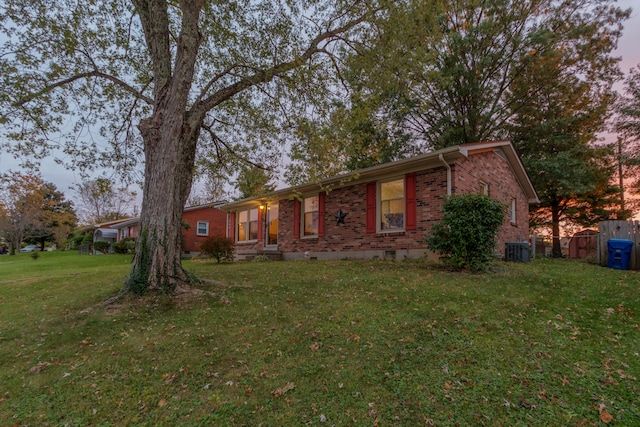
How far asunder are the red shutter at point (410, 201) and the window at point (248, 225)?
9.35 m

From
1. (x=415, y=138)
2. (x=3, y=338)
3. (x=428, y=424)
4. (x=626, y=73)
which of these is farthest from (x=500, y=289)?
(x=626, y=73)

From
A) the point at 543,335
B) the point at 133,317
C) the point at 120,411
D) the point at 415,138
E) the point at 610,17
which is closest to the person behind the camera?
the point at 120,411

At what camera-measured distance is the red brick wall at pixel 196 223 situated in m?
22.5

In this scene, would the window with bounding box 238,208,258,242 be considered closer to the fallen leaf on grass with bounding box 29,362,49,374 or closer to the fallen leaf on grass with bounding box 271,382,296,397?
the fallen leaf on grass with bounding box 29,362,49,374

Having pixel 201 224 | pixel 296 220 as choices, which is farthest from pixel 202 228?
pixel 296 220

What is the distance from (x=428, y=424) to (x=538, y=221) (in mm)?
24225

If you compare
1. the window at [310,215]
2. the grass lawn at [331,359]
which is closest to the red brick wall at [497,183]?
the grass lawn at [331,359]

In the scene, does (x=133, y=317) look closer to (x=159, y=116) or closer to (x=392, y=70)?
(x=159, y=116)

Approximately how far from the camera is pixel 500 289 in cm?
570

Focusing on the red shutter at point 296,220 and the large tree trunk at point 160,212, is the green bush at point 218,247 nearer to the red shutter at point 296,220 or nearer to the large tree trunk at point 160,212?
the red shutter at point 296,220

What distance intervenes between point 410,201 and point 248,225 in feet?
33.8

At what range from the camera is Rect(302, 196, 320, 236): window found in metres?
12.9

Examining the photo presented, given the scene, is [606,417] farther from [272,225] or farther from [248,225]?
[248,225]

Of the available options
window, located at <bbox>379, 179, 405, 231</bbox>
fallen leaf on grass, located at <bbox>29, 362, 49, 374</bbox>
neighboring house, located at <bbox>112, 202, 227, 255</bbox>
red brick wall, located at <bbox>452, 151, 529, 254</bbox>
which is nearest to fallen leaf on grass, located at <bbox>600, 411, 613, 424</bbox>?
fallen leaf on grass, located at <bbox>29, 362, 49, 374</bbox>
